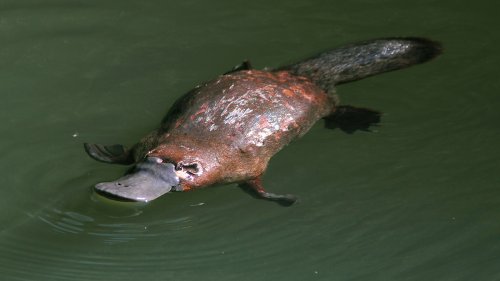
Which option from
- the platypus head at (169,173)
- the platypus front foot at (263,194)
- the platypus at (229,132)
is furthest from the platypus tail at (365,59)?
the platypus head at (169,173)

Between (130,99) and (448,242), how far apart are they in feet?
5.81

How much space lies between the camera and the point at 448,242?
3385 millimetres

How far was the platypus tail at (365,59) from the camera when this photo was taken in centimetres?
398

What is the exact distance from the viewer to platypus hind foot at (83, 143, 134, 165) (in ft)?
11.5

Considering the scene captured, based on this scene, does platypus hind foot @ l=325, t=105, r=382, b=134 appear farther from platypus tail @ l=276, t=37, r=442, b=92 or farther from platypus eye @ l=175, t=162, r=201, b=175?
platypus eye @ l=175, t=162, r=201, b=175

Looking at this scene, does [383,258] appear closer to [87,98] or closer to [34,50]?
[87,98]

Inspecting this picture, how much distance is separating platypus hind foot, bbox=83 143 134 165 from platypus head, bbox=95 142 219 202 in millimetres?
257

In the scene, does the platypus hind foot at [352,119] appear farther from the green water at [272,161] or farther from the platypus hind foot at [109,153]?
the platypus hind foot at [109,153]

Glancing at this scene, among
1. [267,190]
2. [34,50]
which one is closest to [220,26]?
[34,50]

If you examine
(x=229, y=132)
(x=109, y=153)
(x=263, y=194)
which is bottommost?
(x=263, y=194)

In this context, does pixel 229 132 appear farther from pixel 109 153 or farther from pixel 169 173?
pixel 109 153

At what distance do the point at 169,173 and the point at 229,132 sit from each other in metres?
0.32

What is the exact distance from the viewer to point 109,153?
3.58 metres

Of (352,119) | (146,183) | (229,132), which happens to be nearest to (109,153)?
(146,183)
